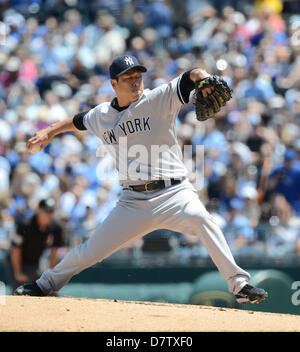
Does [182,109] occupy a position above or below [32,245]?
above

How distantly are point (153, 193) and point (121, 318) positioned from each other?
954 millimetres

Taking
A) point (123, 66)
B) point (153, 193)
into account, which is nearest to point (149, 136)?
point (153, 193)

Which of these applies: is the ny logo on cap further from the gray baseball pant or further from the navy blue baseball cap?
the gray baseball pant

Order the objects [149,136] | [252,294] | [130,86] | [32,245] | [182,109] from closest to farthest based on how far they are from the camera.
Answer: [252,294] < [149,136] < [130,86] < [32,245] < [182,109]

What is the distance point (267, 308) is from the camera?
23.5 ft

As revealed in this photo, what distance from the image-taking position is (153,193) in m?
4.98

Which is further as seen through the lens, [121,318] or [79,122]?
[79,122]

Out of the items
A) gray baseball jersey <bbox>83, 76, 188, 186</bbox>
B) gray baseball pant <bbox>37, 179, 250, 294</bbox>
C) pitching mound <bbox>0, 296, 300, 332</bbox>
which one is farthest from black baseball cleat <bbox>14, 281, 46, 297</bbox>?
gray baseball jersey <bbox>83, 76, 188, 186</bbox>

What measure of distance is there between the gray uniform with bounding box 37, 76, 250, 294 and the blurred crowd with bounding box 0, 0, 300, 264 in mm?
2114

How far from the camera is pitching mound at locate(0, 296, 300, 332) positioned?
170 inches

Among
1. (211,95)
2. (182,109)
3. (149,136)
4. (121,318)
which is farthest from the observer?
(182,109)

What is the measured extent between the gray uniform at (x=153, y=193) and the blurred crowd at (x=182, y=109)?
211 centimetres

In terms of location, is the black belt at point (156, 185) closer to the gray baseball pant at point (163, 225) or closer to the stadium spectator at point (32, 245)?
the gray baseball pant at point (163, 225)

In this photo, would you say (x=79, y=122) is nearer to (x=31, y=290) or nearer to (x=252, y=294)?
(x=31, y=290)
